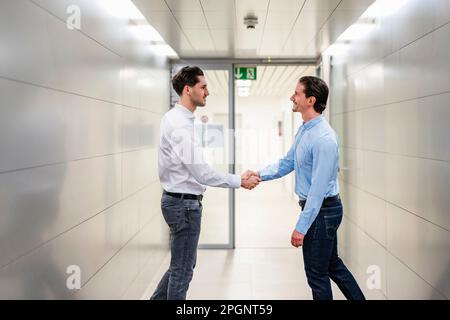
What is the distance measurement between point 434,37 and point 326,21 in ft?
4.17

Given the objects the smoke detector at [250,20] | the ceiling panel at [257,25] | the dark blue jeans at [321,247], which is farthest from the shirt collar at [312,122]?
the smoke detector at [250,20]

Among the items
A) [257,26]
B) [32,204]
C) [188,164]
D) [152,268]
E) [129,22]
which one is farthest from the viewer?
[152,268]

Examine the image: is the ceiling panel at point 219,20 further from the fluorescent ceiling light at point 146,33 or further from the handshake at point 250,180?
the handshake at point 250,180

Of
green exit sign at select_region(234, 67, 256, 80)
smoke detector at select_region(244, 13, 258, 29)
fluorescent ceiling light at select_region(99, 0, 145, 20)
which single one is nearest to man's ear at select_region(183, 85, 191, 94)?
fluorescent ceiling light at select_region(99, 0, 145, 20)

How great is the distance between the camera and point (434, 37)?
2092 mm

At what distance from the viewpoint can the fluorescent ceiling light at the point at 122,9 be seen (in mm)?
2577

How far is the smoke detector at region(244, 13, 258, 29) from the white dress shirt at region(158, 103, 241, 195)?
1080mm

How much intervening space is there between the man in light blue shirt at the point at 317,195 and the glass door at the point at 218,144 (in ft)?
8.43

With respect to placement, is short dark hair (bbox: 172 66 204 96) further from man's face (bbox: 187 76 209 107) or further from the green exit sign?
the green exit sign

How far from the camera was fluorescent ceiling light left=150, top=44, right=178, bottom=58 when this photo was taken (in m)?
4.09

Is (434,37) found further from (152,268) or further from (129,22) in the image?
(152,268)

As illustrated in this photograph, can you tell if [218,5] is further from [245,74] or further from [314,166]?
[245,74]
